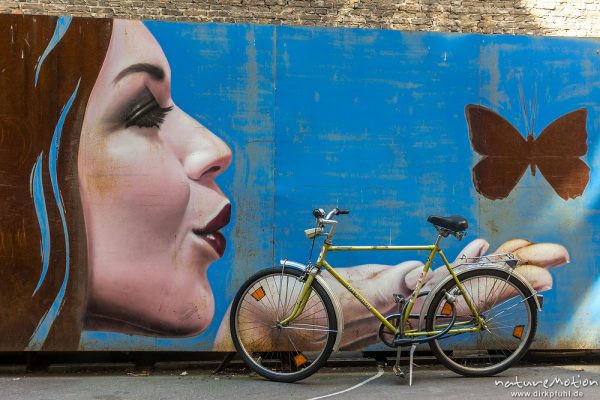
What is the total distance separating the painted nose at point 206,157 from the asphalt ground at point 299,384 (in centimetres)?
155

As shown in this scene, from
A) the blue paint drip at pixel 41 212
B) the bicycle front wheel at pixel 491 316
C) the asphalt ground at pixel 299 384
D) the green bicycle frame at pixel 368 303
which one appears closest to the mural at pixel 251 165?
A: the blue paint drip at pixel 41 212

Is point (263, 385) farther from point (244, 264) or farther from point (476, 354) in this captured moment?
point (476, 354)

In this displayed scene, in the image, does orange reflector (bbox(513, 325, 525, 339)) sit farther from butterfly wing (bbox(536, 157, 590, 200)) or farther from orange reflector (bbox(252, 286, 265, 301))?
orange reflector (bbox(252, 286, 265, 301))

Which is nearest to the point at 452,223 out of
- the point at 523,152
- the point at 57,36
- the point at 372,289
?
the point at 372,289

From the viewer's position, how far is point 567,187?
17.4 feet

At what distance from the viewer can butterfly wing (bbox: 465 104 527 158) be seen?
524 centimetres

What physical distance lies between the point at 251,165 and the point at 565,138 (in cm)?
257

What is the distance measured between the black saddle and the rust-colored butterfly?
70 cm

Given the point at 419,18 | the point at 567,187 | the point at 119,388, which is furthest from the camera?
the point at 419,18

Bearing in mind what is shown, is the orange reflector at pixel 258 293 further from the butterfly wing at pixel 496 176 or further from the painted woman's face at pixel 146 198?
the butterfly wing at pixel 496 176

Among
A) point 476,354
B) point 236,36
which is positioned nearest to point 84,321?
point 236,36

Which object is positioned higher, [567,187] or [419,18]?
[419,18]

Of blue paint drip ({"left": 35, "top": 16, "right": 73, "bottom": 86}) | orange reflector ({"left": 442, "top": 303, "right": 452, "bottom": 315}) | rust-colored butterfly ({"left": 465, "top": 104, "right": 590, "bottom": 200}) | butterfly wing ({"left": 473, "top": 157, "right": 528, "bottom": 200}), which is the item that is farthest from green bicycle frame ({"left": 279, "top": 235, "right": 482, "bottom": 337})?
blue paint drip ({"left": 35, "top": 16, "right": 73, "bottom": 86})

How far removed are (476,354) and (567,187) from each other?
1548mm
